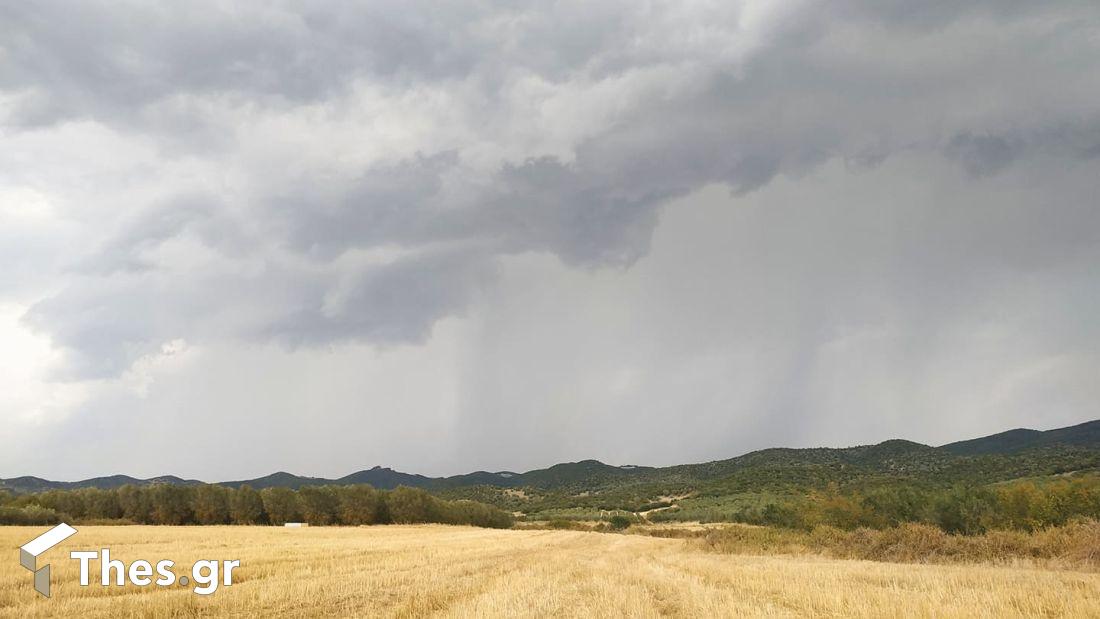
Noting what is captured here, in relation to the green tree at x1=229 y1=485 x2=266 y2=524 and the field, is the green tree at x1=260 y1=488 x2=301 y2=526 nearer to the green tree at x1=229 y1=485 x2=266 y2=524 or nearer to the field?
the green tree at x1=229 y1=485 x2=266 y2=524

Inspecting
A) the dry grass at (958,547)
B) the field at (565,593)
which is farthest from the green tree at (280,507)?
the field at (565,593)

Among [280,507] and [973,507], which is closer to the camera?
[973,507]

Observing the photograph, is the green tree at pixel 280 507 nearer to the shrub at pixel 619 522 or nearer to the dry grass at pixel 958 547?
the shrub at pixel 619 522

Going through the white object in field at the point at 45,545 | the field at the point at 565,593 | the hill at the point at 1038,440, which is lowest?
the hill at the point at 1038,440

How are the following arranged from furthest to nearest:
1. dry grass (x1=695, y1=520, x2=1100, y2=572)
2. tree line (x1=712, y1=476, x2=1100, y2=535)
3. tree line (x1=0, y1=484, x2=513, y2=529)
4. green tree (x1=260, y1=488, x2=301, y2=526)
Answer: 1. green tree (x1=260, y1=488, x2=301, y2=526)
2. tree line (x1=0, y1=484, x2=513, y2=529)
3. tree line (x1=712, y1=476, x2=1100, y2=535)
4. dry grass (x1=695, y1=520, x2=1100, y2=572)

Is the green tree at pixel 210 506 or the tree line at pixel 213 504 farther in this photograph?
the tree line at pixel 213 504

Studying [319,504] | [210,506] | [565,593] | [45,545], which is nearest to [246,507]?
[210,506]

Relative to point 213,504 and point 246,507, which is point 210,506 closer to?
point 213,504

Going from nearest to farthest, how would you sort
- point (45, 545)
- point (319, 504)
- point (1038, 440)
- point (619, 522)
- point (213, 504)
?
point (45, 545) → point (213, 504) → point (319, 504) → point (619, 522) → point (1038, 440)

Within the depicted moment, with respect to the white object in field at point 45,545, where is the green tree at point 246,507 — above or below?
below

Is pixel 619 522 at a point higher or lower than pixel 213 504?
lower

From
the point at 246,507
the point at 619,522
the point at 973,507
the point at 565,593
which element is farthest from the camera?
the point at 619,522

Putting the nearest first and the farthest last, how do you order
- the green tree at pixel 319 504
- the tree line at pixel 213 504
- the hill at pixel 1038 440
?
the tree line at pixel 213 504 → the green tree at pixel 319 504 → the hill at pixel 1038 440

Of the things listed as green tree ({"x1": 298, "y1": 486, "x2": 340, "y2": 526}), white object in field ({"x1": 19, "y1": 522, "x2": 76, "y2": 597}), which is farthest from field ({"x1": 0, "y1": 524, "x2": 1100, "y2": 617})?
green tree ({"x1": 298, "y1": 486, "x2": 340, "y2": 526})
